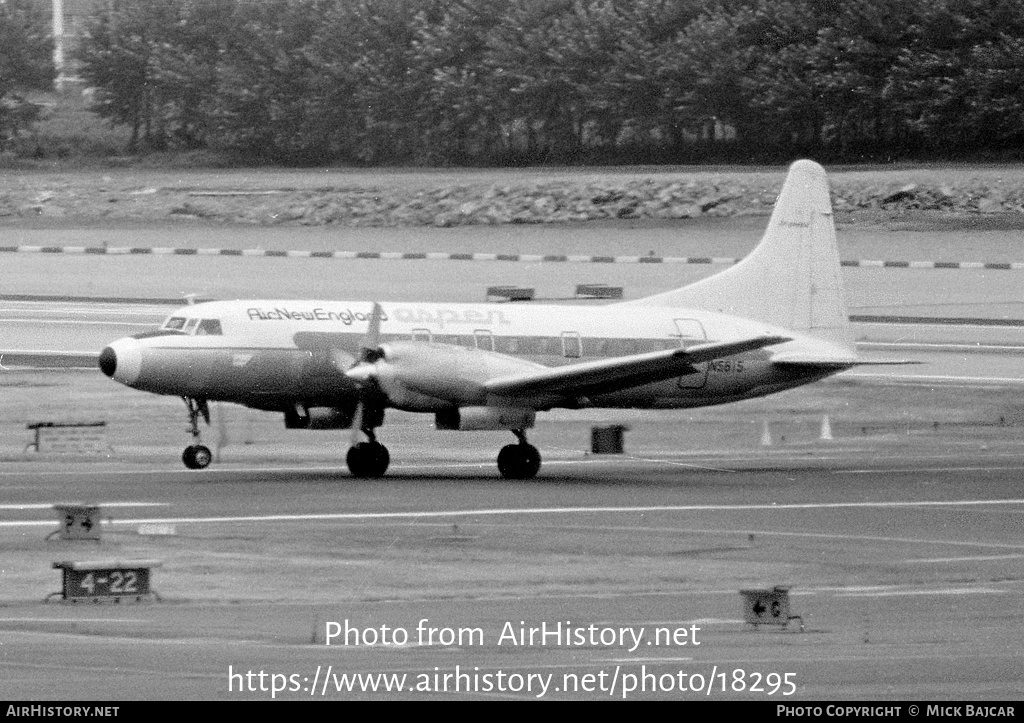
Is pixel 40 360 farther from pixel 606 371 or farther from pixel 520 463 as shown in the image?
pixel 606 371

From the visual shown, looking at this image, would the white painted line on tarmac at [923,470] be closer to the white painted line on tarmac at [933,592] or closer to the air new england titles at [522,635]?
the white painted line on tarmac at [933,592]

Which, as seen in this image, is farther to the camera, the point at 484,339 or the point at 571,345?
the point at 571,345

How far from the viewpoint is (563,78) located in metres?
82.1

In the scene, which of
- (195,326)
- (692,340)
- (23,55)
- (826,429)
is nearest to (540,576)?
(195,326)

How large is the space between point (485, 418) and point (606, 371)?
2.04 m

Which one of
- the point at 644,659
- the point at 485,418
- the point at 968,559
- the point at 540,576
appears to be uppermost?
the point at 644,659

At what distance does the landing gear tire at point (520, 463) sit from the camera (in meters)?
28.7

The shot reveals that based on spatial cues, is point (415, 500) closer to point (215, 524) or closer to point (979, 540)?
point (215, 524)

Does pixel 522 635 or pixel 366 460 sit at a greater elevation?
pixel 522 635

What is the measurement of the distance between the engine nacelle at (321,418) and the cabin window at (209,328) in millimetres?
1884

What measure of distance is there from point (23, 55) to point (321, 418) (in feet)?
266

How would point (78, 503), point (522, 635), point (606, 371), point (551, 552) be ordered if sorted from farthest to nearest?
point (606, 371), point (78, 503), point (551, 552), point (522, 635)

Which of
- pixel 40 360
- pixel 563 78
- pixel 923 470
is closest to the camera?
pixel 923 470
